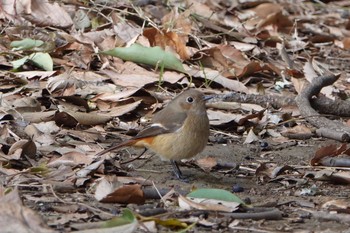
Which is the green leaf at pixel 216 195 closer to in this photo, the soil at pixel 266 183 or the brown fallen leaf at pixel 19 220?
the soil at pixel 266 183

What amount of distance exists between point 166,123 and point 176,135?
11 centimetres

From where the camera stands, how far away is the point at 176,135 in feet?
19.4

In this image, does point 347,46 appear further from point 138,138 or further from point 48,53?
point 138,138

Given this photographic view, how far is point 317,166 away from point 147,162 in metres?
1.16

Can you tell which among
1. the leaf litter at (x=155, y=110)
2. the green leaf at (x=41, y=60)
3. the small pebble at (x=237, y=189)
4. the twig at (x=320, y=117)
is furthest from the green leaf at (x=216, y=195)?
the green leaf at (x=41, y=60)

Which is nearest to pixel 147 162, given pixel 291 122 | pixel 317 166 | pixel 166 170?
pixel 166 170

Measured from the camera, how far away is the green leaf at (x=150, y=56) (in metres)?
7.62

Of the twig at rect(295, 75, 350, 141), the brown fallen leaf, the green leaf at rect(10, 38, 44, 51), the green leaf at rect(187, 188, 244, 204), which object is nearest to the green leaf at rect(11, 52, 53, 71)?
the green leaf at rect(10, 38, 44, 51)

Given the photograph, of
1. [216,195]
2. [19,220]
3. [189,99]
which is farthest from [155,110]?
[19,220]

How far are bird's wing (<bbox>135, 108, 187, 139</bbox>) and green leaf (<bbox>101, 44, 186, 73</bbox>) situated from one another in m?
1.65

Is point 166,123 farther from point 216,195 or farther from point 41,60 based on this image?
point 41,60

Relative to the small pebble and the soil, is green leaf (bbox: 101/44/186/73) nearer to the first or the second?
the soil

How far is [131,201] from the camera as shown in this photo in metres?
4.93

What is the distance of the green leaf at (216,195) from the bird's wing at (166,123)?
3.21 ft
